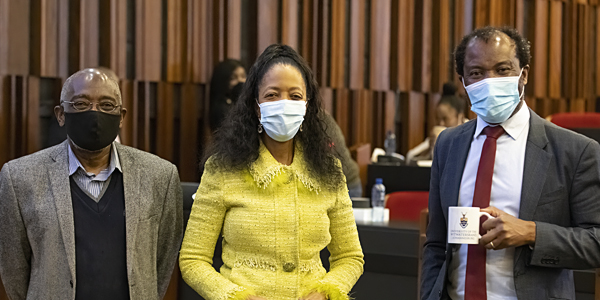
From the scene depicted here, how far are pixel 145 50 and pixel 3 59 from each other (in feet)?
3.75

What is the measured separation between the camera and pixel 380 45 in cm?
748

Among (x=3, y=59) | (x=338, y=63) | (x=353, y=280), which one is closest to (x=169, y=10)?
(x=3, y=59)

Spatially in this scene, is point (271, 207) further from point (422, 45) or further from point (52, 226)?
point (422, 45)

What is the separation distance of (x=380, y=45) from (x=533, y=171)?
19.0 feet

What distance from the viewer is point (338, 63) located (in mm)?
6949

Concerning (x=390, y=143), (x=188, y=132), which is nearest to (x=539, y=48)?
(x=390, y=143)

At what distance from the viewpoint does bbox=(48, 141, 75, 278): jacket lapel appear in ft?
6.03

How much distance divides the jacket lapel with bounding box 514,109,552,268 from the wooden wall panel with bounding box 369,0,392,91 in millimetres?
5606

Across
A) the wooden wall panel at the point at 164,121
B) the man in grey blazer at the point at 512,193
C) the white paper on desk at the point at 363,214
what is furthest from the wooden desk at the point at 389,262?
the wooden wall panel at the point at 164,121

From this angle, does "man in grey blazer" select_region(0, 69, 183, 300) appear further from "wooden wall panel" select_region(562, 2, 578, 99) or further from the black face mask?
"wooden wall panel" select_region(562, 2, 578, 99)

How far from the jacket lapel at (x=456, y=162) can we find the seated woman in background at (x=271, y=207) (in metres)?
0.29

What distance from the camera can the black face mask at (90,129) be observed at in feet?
6.25

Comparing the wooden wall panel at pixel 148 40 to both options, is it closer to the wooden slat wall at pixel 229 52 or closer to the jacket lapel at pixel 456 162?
the wooden slat wall at pixel 229 52

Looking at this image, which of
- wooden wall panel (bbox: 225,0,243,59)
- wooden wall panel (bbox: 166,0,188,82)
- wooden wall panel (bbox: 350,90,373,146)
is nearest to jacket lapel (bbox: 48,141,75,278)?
wooden wall panel (bbox: 166,0,188,82)
